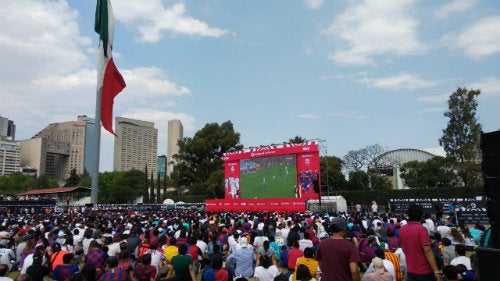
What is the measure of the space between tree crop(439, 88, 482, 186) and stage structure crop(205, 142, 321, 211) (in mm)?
16975

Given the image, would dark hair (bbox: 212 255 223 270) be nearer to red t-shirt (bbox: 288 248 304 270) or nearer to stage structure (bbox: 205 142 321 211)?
red t-shirt (bbox: 288 248 304 270)

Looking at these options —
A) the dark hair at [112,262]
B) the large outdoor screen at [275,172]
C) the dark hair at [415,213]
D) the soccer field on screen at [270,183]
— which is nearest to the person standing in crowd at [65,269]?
the dark hair at [112,262]

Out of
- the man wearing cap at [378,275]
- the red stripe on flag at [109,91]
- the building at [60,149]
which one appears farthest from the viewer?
the building at [60,149]

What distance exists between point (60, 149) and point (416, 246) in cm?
17100

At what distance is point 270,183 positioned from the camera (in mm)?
35812

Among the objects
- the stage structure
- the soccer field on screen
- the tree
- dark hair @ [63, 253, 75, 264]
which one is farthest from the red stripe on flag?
the tree

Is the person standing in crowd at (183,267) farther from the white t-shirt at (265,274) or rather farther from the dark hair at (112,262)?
the white t-shirt at (265,274)

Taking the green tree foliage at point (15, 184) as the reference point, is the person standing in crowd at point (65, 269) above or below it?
below

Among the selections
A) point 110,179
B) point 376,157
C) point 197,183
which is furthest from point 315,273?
point 110,179

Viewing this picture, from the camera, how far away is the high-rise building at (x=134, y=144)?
15850 cm

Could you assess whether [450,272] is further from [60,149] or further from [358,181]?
[60,149]

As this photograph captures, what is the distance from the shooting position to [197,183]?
198ft

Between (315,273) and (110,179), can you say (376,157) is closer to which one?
(315,273)

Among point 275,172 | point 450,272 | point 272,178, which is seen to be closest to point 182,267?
point 450,272
